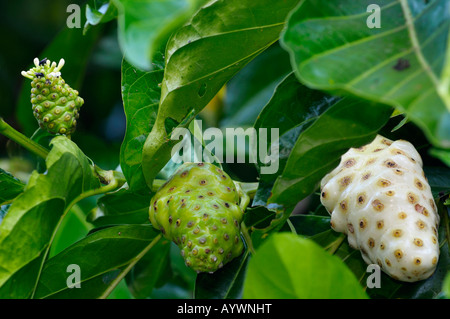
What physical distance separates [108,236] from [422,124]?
0.60 m

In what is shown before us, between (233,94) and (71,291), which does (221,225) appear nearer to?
(71,291)

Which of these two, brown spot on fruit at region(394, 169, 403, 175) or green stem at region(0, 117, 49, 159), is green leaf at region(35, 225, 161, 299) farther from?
brown spot on fruit at region(394, 169, 403, 175)

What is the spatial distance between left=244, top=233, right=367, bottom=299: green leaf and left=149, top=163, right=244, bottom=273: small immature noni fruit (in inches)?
6.2

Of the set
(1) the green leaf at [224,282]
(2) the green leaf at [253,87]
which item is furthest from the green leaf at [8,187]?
(2) the green leaf at [253,87]

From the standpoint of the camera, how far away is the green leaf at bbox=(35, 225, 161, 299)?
3.07 feet

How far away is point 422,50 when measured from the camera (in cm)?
64

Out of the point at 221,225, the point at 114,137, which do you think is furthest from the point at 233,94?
the point at 221,225

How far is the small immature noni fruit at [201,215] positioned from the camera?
2.68 feet

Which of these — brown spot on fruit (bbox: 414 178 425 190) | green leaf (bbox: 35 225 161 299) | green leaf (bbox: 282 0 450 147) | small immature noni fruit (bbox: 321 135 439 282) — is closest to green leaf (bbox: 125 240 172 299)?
green leaf (bbox: 35 225 161 299)

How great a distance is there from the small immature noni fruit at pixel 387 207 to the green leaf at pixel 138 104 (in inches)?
11.6

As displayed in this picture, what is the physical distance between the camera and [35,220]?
79cm

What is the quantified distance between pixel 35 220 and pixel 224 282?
1.04 ft

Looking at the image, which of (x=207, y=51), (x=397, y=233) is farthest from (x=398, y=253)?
(x=207, y=51)

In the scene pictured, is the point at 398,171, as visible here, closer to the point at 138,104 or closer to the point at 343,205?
the point at 343,205
